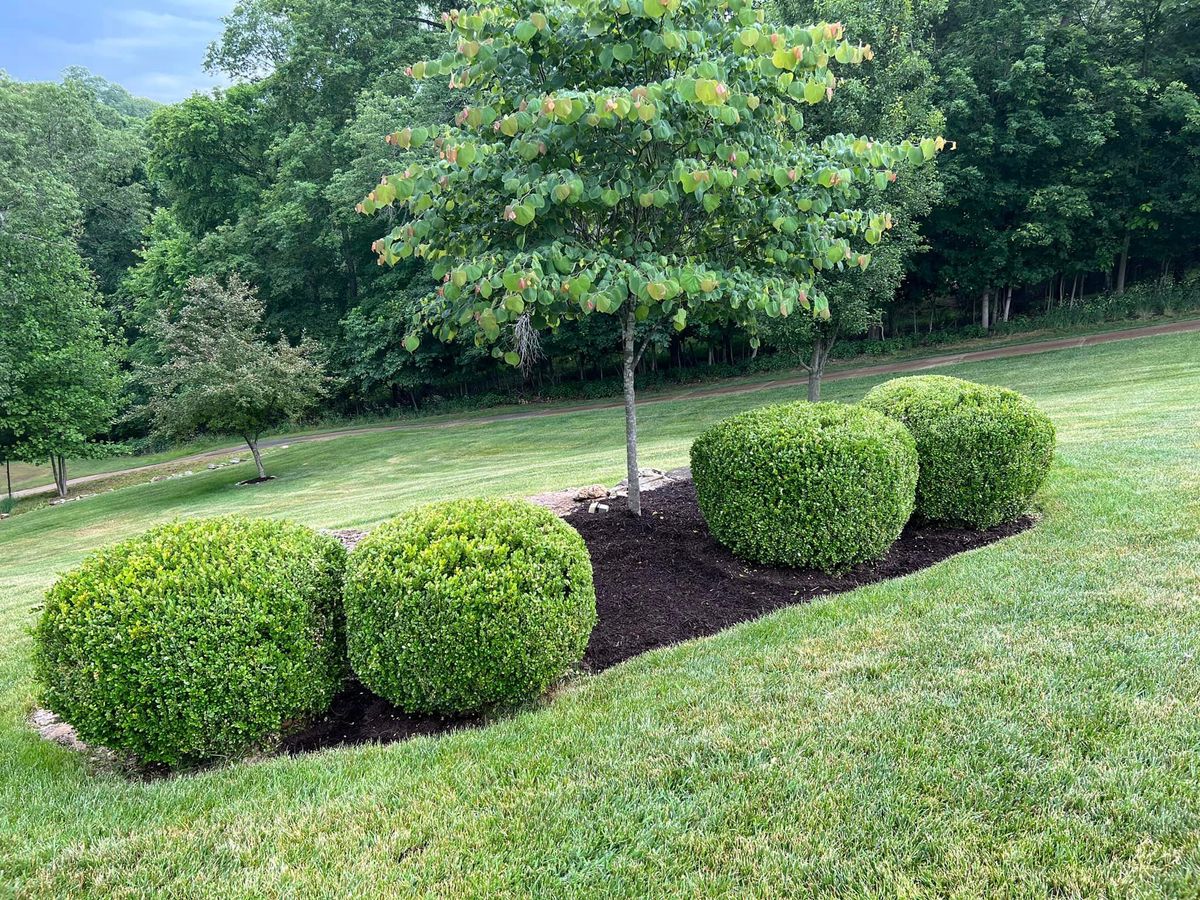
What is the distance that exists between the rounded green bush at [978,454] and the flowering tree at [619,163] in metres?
1.51

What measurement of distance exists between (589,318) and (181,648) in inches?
644

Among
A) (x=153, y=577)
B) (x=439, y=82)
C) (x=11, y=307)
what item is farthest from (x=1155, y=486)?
(x=11, y=307)

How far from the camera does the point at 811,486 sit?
409 cm

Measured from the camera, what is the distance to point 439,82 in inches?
811

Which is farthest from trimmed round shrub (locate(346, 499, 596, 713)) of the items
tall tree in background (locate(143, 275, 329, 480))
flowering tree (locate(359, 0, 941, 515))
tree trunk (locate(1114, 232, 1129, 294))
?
tree trunk (locate(1114, 232, 1129, 294))

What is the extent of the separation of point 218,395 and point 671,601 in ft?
51.7

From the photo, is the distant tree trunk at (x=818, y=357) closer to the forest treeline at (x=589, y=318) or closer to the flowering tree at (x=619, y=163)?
the forest treeline at (x=589, y=318)

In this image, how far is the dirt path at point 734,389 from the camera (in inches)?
798

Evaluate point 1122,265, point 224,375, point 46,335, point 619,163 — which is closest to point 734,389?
point 1122,265

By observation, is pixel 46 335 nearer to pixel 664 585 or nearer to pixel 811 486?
pixel 664 585

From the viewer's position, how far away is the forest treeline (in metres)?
18.0

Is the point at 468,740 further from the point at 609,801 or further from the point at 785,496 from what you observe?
the point at 785,496

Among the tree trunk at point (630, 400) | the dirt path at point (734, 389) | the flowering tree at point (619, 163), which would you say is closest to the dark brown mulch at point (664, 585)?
the tree trunk at point (630, 400)

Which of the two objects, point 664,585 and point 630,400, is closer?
point 664,585
